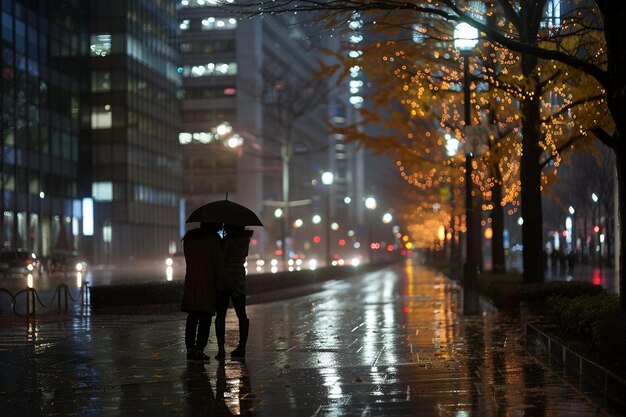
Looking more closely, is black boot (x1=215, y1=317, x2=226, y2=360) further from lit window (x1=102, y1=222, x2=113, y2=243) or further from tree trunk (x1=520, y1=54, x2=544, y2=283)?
lit window (x1=102, y1=222, x2=113, y2=243)

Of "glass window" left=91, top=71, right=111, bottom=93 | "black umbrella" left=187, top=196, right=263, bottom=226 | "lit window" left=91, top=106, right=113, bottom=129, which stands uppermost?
"glass window" left=91, top=71, right=111, bottom=93

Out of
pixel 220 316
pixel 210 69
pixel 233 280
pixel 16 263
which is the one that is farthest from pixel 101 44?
pixel 233 280

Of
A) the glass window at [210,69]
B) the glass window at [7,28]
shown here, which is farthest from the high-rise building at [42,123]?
the glass window at [210,69]

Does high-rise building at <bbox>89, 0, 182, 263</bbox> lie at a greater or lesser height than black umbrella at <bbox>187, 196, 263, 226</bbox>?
greater

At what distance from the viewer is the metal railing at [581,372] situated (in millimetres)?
10375

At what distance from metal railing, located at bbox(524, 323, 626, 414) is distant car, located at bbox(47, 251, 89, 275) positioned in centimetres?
5062

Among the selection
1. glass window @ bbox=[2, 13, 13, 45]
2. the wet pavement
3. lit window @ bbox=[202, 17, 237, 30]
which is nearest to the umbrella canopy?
the wet pavement

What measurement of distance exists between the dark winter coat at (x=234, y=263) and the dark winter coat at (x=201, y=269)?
143 millimetres

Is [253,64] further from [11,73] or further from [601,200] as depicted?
[601,200]

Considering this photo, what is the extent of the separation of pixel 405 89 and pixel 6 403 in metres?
15.8

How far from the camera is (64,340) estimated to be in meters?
18.1

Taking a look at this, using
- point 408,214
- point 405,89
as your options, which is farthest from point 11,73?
point 405,89

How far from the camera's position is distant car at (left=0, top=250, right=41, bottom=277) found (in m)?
56.6

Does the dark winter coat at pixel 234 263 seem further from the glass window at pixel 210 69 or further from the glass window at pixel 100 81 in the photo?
the glass window at pixel 210 69
